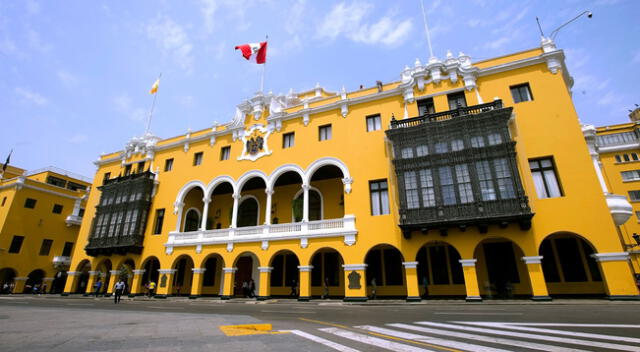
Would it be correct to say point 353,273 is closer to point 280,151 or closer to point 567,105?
point 280,151

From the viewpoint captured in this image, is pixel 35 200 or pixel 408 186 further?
pixel 35 200

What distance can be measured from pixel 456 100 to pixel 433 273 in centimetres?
1227

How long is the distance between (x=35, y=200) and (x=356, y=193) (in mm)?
40659

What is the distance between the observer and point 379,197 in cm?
2072

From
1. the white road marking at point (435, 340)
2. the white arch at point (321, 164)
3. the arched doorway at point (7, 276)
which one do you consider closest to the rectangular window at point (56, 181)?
the arched doorway at point (7, 276)

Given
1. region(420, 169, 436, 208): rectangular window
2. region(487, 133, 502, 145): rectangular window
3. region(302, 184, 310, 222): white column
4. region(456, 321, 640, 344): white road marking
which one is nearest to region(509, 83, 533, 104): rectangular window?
region(487, 133, 502, 145): rectangular window

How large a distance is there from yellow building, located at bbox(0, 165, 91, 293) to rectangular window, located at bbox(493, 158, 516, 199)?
47.7 metres

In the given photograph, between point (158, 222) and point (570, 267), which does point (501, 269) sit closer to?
point (570, 267)

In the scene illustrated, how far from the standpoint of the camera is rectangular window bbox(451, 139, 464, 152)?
1859 centimetres

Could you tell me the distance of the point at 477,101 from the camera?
20.2 metres

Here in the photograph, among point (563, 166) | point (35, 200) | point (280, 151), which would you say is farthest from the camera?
point (35, 200)

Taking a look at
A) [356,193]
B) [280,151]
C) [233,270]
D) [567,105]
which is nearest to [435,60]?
[567,105]

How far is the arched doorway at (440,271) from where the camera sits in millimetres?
20344

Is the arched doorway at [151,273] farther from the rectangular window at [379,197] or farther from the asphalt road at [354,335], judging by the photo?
the rectangular window at [379,197]
